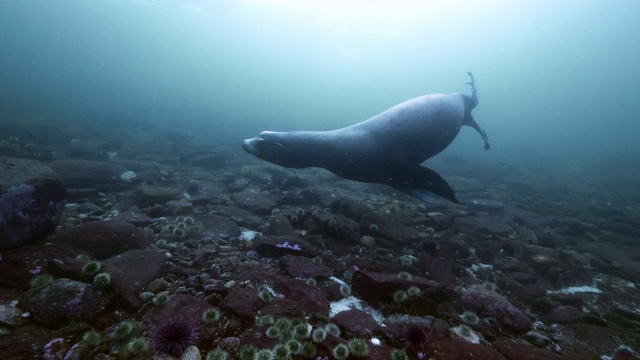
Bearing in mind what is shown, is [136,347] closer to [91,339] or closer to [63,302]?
[91,339]

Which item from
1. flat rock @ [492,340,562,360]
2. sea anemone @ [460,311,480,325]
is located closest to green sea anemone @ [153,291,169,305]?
sea anemone @ [460,311,480,325]

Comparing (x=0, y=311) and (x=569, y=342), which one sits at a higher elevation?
(x=569, y=342)

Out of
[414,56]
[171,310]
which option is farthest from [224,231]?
[414,56]

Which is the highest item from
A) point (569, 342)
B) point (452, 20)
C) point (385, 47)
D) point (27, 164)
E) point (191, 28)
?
point (452, 20)

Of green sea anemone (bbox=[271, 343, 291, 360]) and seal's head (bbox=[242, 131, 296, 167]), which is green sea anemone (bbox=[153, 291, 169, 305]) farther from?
seal's head (bbox=[242, 131, 296, 167])

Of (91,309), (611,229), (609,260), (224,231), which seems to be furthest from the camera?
(611,229)

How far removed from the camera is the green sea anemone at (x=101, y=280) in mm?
3000

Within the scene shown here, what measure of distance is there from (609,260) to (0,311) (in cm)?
1033

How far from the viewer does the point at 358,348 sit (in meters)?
2.54

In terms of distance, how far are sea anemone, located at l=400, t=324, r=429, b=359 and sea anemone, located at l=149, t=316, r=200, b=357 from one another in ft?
6.47

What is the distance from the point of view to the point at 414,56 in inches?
4550

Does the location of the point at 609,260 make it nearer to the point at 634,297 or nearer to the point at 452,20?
the point at 634,297

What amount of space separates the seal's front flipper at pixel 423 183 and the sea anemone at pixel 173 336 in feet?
15.1

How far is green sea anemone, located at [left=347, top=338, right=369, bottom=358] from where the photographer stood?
2514mm
